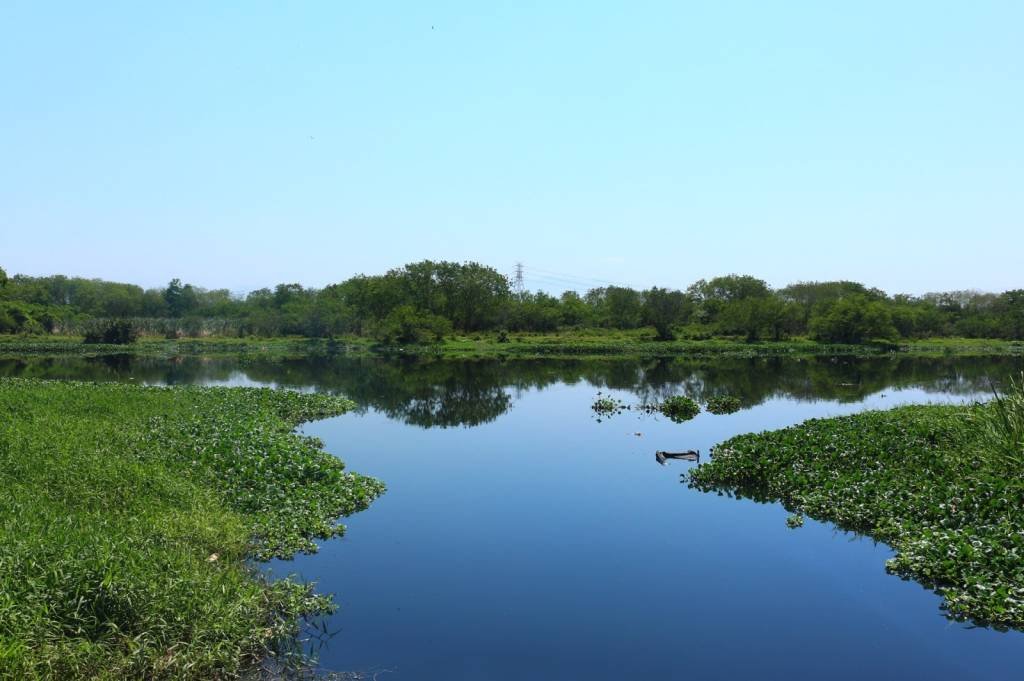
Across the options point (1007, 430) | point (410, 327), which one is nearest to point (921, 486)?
point (1007, 430)

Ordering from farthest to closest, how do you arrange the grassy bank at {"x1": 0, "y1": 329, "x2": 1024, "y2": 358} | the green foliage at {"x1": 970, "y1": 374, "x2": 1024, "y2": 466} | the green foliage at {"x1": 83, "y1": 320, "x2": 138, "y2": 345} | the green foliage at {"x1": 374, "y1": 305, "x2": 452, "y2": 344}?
the green foliage at {"x1": 83, "y1": 320, "x2": 138, "y2": 345} < the green foliage at {"x1": 374, "y1": 305, "x2": 452, "y2": 344} < the grassy bank at {"x1": 0, "y1": 329, "x2": 1024, "y2": 358} < the green foliage at {"x1": 970, "y1": 374, "x2": 1024, "y2": 466}

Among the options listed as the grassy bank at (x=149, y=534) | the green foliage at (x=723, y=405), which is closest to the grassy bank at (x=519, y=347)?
the green foliage at (x=723, y=405)

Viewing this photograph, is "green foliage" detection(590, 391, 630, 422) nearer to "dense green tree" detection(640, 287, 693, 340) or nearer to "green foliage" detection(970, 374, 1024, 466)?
"green foliage" detection(970, 374, 1024, 466)

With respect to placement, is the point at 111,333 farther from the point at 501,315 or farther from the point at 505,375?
the point at 505,375

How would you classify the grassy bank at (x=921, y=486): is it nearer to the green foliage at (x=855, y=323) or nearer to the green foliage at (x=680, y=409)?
the green foliage at (x=680, y=409)

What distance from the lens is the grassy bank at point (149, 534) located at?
759 centimetres

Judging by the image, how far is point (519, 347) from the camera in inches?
3024

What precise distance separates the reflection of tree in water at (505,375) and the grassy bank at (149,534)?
503 inches

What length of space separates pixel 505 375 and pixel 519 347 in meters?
26.8

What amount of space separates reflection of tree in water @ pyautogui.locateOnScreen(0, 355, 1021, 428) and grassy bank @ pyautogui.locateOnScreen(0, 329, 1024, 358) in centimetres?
714

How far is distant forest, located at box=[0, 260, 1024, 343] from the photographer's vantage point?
270 feet

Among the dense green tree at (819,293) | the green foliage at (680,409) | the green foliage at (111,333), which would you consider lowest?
the green foliage at (680,409)

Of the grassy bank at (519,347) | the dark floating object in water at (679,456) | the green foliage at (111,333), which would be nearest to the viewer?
the dark floating object in water at (679,456)

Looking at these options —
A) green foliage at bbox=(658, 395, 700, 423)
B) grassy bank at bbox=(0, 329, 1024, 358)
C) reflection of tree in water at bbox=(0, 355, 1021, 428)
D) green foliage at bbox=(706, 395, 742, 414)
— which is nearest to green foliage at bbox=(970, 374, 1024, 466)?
green foliage at bbox=(658, 395, 700, 423)
